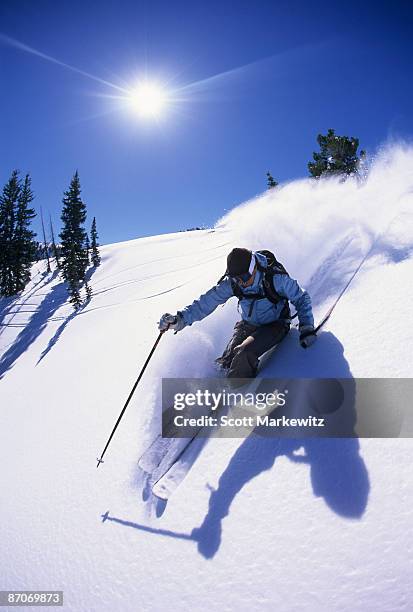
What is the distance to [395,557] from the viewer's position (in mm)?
1516

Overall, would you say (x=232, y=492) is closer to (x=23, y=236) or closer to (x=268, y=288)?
(x=268, y=288)

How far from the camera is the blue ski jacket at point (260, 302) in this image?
12.4 feet

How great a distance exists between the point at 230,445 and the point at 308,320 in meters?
1.75

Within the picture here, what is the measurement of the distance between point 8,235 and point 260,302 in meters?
41.9

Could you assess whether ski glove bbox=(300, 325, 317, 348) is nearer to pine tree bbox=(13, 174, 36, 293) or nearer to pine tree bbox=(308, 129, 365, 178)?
pine tree bbox=(308, 129, 365, 178)

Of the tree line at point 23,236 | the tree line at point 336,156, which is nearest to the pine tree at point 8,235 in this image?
the tree line at point 23,236

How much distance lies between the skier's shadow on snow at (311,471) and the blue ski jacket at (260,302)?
3.16 feet

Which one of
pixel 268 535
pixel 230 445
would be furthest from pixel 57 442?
pixel 268 535

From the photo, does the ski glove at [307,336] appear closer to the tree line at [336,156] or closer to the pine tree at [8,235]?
the tree line at [336,156]

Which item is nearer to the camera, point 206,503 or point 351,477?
point 351,477

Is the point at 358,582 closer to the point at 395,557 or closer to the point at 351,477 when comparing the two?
the point at 395,557

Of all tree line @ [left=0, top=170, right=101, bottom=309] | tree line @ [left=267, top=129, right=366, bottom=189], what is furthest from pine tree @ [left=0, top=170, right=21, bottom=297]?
tree line @ [left=267, top=129, right=366, bottom=189]

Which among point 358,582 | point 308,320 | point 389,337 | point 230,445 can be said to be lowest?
point 358,582

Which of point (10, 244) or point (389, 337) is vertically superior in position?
point (10, 244)
